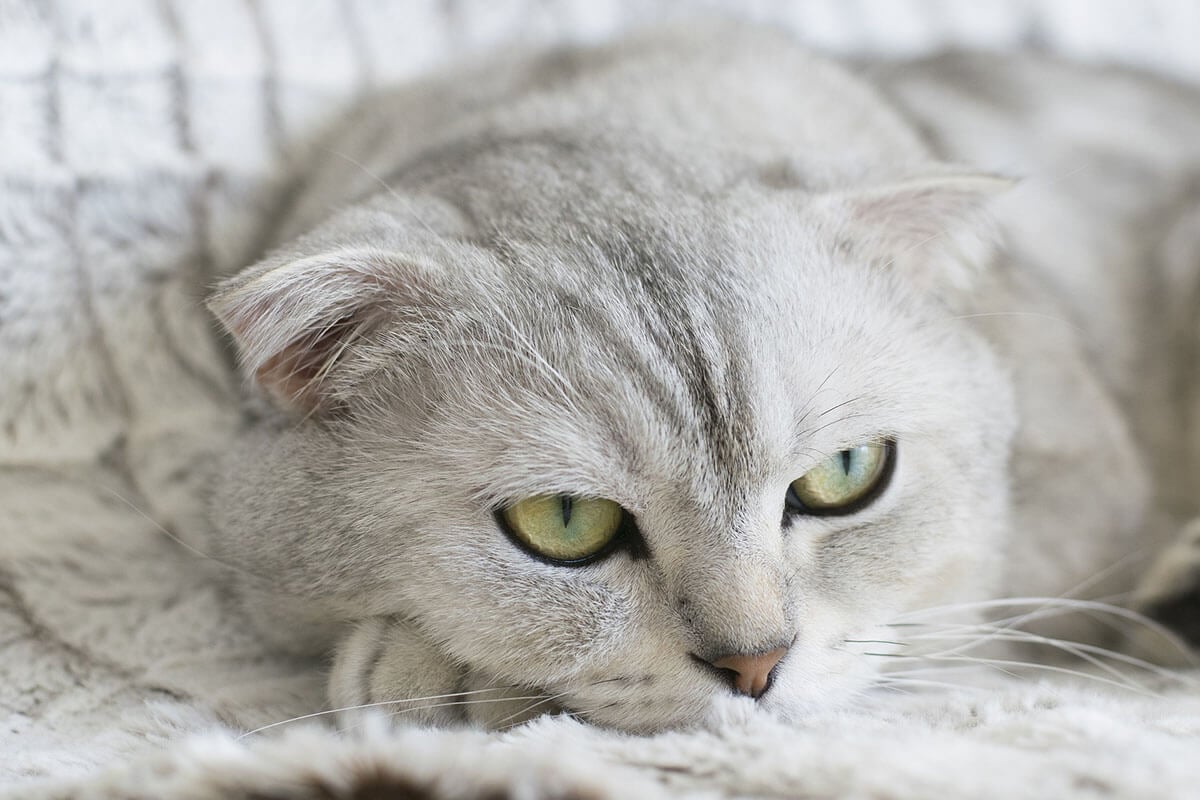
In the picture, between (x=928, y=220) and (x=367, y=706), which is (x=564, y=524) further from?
(x=928, y=220)

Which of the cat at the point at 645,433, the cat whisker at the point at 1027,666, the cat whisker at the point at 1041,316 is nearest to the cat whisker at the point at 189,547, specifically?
the cat at the point at 645,433

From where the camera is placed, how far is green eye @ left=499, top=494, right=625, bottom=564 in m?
1.05

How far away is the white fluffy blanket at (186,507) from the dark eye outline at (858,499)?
0.20m

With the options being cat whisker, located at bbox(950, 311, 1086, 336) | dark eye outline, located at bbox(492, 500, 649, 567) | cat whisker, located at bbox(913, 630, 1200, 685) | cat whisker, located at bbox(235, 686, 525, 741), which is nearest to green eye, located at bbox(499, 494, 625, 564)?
dark eye outline, located at bbox(492, 500, 649, 567)

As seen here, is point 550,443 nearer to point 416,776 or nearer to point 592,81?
point 416,776

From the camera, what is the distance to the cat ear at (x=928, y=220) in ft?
3.92

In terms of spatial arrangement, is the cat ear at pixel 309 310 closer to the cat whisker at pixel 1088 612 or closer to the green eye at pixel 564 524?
the green eye at pixel 564 524

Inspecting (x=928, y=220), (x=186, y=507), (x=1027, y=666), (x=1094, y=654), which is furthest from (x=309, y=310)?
(x=1094, y=654)

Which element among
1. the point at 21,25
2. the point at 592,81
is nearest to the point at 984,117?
the point at 592,81

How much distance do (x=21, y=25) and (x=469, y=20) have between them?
2.61 ft

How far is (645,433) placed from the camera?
40.1 inches

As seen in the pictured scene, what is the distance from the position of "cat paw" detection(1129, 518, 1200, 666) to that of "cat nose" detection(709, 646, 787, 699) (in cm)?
68

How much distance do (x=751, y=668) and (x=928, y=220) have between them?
589 millimetres

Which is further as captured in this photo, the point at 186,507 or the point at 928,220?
the point at 186,507
